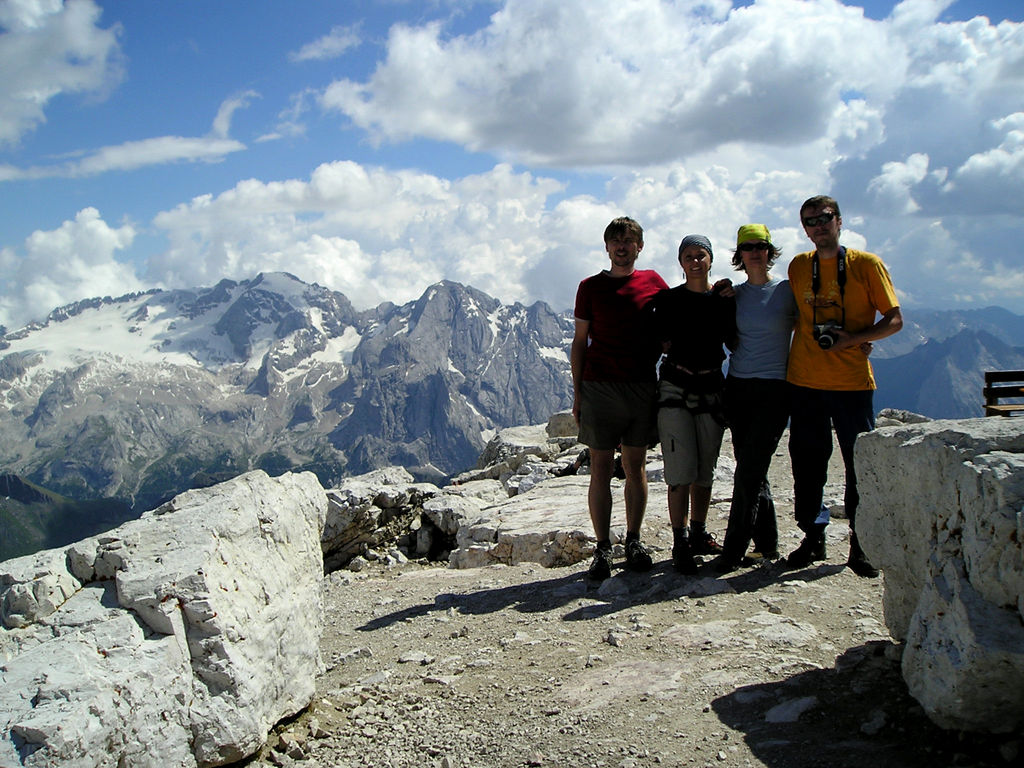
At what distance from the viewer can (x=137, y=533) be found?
19.2ft

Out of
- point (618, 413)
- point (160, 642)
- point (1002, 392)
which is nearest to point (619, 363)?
point (618, 413)

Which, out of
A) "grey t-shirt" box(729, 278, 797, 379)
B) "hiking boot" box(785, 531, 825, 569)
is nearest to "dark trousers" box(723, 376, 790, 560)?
"grey t-shirt" box(729, 278, 797, 379)

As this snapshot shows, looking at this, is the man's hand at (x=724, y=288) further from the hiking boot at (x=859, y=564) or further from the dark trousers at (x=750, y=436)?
the hiking boot at (x=859, y=564)

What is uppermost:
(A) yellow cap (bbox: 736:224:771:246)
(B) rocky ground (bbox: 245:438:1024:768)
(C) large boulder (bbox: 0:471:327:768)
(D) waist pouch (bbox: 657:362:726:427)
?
(A) yellow cap (bbox: 736:224:771:246)

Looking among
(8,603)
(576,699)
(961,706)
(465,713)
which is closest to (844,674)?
(961,706)

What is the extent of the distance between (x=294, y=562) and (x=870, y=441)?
5118 mm

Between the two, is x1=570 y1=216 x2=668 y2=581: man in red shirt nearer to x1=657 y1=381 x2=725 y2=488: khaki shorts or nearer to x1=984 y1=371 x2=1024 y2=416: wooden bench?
x1=657 y1=381 x2=725 y2=488: khaki shorts

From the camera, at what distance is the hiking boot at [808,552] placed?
8562 millimetres

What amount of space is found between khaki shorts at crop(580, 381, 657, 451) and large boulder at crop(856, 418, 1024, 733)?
324cm

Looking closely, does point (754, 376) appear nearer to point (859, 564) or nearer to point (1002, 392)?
point (859, 564)

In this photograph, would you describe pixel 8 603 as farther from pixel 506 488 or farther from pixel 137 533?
pixel 506 488

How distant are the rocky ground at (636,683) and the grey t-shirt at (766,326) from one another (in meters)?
2.36

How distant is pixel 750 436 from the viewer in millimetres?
8461

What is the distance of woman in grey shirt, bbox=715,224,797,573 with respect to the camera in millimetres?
8281
